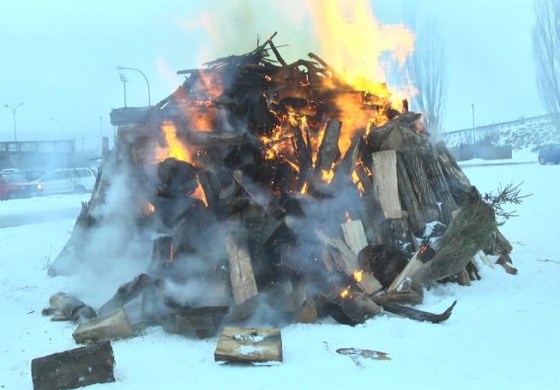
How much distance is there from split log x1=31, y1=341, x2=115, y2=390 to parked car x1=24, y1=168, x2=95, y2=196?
24.5m

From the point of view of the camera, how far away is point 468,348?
13.3 feet

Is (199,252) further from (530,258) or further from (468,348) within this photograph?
(530,258)

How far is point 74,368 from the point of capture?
3.54 meters

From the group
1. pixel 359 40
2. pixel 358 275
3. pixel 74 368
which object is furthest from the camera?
pixel 359 40

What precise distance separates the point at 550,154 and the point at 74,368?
29.9 metres

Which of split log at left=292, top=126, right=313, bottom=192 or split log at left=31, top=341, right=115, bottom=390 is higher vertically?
split log at left=292, top=126, right=313, bottom=192

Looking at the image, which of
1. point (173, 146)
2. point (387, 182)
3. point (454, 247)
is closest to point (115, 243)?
point (173, 146)

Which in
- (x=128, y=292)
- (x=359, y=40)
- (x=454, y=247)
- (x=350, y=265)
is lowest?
(x=128, y=292)

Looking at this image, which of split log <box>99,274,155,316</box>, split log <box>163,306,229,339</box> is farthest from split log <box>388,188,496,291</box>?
split log <box>99,274,155,316</box>

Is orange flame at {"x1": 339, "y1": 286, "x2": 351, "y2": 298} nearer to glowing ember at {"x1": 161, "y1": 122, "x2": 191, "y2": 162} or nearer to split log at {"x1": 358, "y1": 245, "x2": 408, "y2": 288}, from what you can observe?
split log at {"x1": 358, "y1": 245, "x2": 408, "y2": 288}

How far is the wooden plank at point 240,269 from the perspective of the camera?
15.9 feet

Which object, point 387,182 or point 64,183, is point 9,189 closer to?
point 64,183

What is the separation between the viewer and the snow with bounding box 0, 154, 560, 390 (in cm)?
353

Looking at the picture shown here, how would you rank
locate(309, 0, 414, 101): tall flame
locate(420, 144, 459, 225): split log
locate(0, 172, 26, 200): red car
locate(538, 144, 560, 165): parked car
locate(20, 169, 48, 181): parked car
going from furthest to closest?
locate(538, 144, 560, 165): parked car
locate(20, 169, 48, 181): parked car
locate(0, 172, 26, 200): red car
locate(309, 0, 414, 101): tall flame
locate(420, 144, 459, 225): split log
